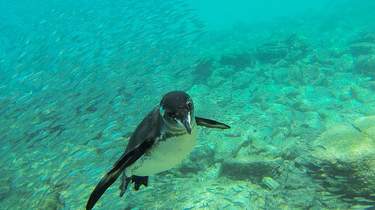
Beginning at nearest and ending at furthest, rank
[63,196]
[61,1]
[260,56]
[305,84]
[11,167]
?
[63,196], [11,167], [305,84], [260,56], [61,1]

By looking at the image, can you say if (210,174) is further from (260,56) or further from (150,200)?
(260,56)

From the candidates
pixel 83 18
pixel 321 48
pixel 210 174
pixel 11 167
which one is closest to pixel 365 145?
pixel 210 174

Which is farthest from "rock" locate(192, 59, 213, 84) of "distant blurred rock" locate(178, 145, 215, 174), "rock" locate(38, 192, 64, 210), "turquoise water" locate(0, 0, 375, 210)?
"rock" locate(38, 192, 64, 210)

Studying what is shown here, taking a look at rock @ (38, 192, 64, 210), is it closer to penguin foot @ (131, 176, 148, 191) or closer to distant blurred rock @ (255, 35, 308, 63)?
penguin foot @ (131, 176, 148, 191)

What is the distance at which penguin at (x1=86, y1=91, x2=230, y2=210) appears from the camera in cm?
334

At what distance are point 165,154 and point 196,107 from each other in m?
10.1

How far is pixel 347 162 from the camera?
6160mm

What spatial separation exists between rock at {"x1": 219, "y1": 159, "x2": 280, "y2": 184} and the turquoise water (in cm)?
2

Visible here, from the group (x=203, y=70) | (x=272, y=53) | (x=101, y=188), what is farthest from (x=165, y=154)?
(x=272, y=53)

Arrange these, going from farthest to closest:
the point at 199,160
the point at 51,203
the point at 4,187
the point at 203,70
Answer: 1. the point at 203,70
2. the point at 4,187
3. the point at 199,160
4. the point at 51,203

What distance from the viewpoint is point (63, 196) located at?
350 inches

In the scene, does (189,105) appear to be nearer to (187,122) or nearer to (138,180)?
(187,122)

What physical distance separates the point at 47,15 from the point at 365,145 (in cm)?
2661

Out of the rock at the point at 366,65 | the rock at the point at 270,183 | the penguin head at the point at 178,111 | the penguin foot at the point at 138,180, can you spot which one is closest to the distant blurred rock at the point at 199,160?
the rock at the point at 270,183
